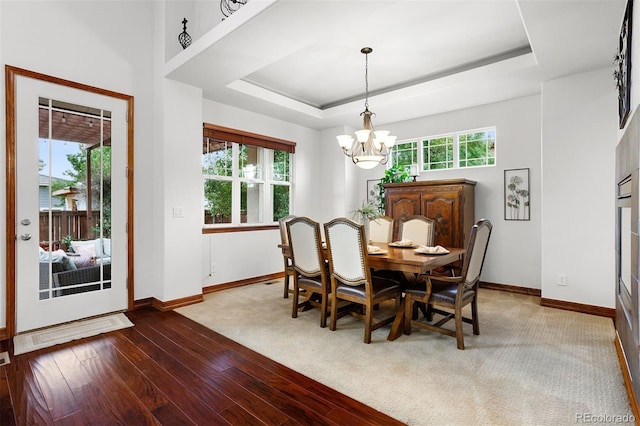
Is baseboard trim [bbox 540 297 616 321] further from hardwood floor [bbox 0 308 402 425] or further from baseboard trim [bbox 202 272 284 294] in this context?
baseboard trim [bbox 202 272 284 294]

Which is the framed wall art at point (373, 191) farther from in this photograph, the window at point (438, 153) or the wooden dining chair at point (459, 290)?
the wooden dining chair at point (459, 290)

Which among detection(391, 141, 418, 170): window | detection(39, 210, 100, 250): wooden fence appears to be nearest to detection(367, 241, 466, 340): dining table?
detection(391, 141, 418, 170): window

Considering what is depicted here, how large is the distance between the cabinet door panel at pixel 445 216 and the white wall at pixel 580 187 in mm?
969

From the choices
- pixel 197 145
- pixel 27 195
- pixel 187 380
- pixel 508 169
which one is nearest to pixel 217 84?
pixel 197 145

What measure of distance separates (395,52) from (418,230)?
201cm

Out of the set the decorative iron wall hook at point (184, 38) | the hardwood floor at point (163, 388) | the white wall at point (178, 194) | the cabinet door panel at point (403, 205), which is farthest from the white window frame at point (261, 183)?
the hardwood floor at point (163, 388)

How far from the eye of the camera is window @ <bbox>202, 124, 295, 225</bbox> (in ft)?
15.0

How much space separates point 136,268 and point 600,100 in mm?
5240

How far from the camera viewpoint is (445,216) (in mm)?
4410

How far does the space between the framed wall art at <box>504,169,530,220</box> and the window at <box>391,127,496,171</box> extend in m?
0.33

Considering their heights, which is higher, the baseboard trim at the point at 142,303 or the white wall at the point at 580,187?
the white wall at the point at 580,187

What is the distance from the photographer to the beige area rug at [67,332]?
2.65 m

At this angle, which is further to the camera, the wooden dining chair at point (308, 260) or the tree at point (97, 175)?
the tree at point (97, 175)

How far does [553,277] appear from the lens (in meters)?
3.70
